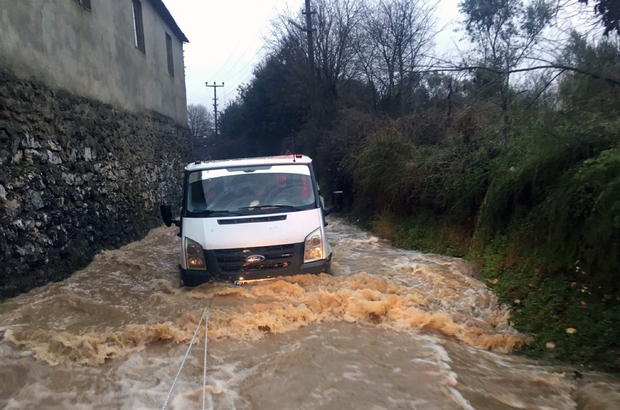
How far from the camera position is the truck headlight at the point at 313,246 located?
279 inches

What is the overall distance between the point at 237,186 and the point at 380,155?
671 centimetres

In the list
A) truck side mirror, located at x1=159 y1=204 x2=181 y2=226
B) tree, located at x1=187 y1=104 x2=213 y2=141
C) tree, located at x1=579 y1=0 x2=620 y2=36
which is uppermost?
tree, located at x1=187 y1=104 x2=213 y2=141

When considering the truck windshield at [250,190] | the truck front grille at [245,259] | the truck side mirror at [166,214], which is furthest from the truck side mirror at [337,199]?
the truck side mirror at [166,214]

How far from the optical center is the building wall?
8.08 metres

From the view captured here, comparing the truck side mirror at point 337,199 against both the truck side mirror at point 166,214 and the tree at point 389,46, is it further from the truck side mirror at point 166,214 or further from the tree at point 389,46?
the tree at point 389,46

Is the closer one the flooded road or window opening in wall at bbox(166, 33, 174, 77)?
the flooded road

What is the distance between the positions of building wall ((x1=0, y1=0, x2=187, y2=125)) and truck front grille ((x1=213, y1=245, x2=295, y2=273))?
13.9 ft

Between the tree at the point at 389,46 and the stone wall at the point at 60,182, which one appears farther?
the tree at the point at 389,46

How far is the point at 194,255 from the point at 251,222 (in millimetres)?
866

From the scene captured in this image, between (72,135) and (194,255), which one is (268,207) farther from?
(72,135)

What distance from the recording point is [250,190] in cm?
784

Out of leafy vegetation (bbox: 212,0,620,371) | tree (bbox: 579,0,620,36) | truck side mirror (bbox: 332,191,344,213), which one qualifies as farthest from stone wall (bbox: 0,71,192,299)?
tree (bbox: 579,0,620,36)

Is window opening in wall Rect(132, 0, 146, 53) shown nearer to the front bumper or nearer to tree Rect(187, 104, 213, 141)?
the front bumper

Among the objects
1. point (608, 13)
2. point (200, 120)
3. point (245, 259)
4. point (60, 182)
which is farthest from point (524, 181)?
point (200, 120)
